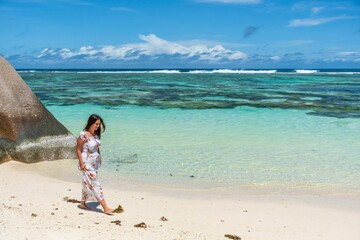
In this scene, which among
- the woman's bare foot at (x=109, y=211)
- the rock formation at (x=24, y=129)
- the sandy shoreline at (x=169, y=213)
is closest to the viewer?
the sandy shoreline at (x=169, y=213)

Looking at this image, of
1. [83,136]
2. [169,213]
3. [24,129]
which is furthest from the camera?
[24,129]

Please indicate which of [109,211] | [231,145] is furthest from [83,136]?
[231,145]

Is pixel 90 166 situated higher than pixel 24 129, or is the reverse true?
pixel 24 129

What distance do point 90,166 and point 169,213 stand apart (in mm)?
1270

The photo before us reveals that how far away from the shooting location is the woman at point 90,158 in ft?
20.1

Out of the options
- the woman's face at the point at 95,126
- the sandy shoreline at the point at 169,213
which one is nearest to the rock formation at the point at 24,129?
the sandy shoreline at the point at 169,213

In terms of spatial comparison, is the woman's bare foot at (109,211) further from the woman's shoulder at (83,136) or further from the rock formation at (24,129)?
the rock formation at (24,129)

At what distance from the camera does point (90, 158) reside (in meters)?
6.17

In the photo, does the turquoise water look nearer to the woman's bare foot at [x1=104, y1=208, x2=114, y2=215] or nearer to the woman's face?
the woman's bare foot at [x1=104, y1=208, x2=114, y2=215]

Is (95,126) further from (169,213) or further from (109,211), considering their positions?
(169,213)

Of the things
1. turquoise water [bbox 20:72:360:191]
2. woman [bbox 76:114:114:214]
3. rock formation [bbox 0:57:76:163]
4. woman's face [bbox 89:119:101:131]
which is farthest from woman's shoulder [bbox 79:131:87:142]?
rock formation [bbox 0:57:76:163]

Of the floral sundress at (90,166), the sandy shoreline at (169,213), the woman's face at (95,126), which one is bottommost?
the sandy shoreline at (169,213)

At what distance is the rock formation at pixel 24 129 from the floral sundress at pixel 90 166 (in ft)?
10.9

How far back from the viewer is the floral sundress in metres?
6.14
